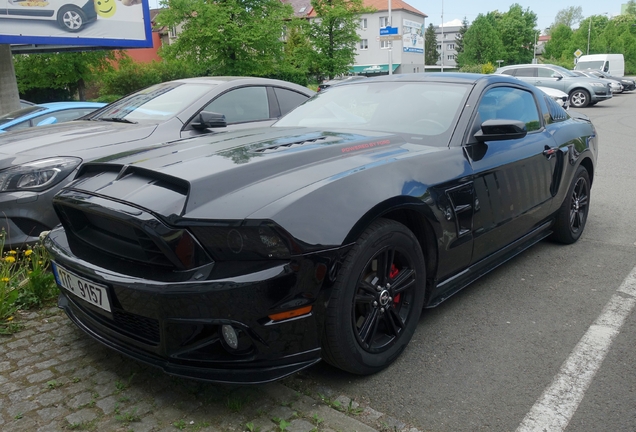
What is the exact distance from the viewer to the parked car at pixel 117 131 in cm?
400

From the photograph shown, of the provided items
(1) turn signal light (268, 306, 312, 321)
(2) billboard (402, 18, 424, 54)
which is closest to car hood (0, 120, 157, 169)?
(1) turn signal light (268, 306, 312, 321)

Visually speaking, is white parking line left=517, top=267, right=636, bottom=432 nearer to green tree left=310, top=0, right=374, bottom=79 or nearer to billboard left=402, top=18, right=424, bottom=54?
green tree left=310, top=0, right=374, bottom=79

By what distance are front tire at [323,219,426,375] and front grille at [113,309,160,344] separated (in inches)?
28.7

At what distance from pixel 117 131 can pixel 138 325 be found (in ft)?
9.07

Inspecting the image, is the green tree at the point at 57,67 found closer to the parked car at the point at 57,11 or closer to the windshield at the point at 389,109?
the parked car at the point at 57,11

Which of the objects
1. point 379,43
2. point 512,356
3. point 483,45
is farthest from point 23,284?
point 483,45

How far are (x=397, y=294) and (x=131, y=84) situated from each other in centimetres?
2859

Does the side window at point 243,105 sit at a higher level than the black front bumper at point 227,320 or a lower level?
higher

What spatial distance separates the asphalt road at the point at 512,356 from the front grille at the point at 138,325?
792 millimetres

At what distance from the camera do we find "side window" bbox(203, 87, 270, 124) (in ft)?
18.0

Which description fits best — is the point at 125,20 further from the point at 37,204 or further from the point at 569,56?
the point at 569,56

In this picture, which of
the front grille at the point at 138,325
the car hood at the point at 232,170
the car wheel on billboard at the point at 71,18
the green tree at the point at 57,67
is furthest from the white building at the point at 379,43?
the front grille at the point at 138,325

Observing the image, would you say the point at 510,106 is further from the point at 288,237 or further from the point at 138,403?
the point at 138,403

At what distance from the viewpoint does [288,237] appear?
2295 mm
